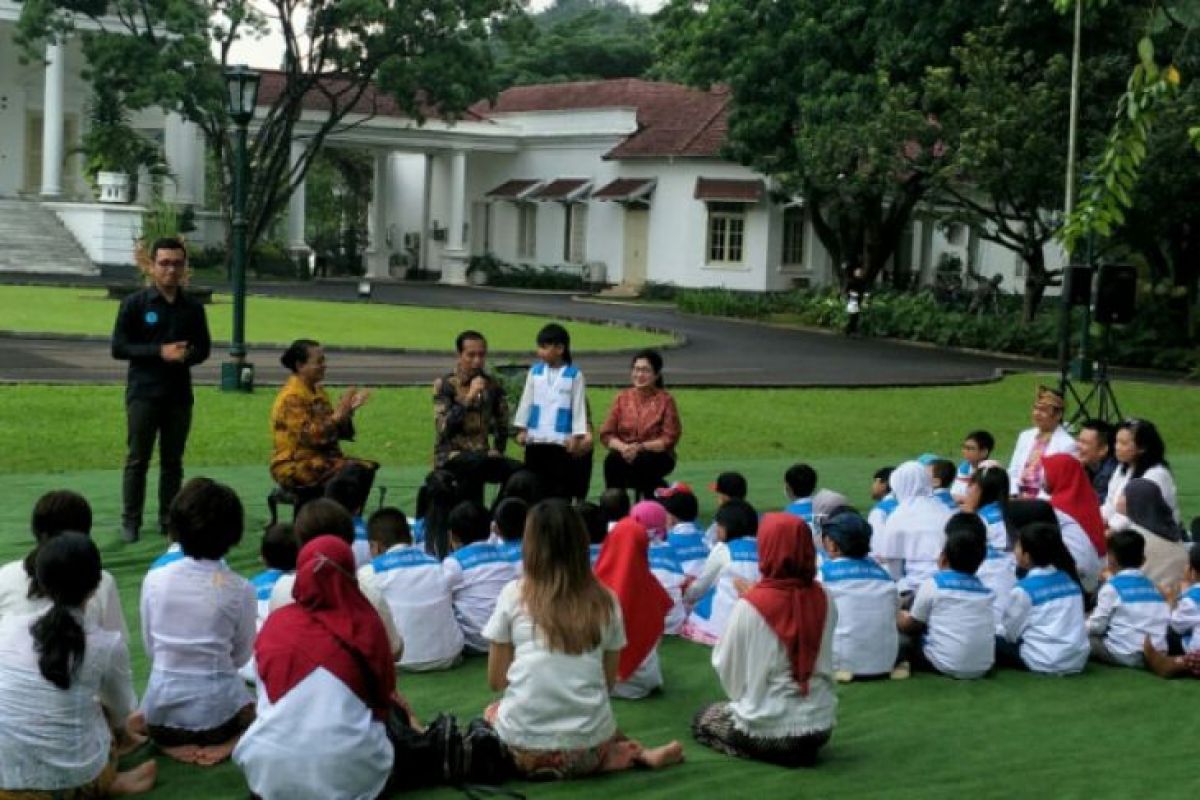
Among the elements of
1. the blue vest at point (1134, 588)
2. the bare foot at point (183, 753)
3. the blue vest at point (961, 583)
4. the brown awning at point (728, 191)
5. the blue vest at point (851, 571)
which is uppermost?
the brown awning at point (728, 191)

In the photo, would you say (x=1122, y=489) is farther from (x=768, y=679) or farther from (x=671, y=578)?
(x=768, y=679)

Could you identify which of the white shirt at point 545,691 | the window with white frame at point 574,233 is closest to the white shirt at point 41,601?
the white shirt at point 545,691

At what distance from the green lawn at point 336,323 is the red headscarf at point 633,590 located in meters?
17.9

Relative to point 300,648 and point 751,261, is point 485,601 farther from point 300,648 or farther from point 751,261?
point 751,261

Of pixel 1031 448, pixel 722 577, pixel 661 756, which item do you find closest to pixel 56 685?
pixel 661 756

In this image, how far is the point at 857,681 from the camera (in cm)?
712

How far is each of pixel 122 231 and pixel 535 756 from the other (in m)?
34.6

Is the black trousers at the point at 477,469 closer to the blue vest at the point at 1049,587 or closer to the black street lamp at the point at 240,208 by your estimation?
the blue vest at the point at 1049,587

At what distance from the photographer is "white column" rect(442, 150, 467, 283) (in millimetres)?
48750

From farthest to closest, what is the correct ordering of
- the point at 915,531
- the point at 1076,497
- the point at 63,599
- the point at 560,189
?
the point at 560,189
the point at 1076,497
the point at 915,531
the point at 63,599

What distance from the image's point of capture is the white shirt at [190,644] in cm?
569

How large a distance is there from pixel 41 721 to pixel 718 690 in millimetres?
2996

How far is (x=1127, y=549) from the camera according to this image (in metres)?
7.59

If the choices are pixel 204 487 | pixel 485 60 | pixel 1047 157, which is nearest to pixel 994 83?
pixel 1047 157
